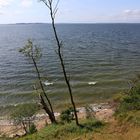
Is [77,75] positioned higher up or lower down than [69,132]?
lower down

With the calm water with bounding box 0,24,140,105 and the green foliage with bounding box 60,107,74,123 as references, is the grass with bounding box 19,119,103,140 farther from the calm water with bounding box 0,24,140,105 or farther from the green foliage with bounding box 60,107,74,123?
the calm water with bounding box 0,24,140,105

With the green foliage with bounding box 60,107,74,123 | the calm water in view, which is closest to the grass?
the green foliage with bounding box 60,107,74,123

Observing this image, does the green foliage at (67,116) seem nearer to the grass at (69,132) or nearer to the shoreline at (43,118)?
the shoreline at (43,118)

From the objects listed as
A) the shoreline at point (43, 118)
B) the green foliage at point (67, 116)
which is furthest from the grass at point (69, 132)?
the shoreline at point (43, 118)

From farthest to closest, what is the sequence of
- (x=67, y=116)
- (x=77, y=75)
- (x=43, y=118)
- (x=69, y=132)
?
(x=77, y=75)
(x=43, y=118)
(x=67, y=116)
(x=69, y=132)

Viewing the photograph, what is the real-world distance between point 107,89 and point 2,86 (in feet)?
70.8

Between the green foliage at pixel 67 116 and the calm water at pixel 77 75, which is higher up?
the green foliage at pixel 67 116

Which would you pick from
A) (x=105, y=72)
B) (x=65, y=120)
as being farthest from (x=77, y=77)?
(x=65, y=120)

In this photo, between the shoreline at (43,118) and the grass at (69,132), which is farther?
the shoreline at (43,118)

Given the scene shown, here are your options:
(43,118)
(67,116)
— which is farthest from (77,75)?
(67,116)

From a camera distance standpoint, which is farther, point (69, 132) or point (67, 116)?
point (67, 116)

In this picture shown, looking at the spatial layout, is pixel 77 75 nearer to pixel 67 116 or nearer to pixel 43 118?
pixel 43 118

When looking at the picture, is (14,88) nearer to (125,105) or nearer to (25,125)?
(25,125)

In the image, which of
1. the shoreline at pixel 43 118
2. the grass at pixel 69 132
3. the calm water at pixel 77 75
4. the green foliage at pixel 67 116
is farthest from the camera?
the calm water at pixel 77 75
